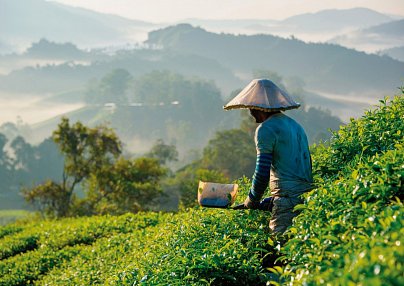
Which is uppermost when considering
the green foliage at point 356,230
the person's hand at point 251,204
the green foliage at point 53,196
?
the green foliage at point 356,230

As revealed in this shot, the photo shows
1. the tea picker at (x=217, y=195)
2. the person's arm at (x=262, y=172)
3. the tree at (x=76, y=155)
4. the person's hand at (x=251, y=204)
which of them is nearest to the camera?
the person's arm at (x=262, y=172)

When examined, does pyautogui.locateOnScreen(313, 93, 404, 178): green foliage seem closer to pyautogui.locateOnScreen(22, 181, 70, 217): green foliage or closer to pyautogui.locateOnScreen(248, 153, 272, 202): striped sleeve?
pyautogui.locateOnScreen(248, 153, 272, 202): striped sleeve

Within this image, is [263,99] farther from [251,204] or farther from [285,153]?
[251,204]

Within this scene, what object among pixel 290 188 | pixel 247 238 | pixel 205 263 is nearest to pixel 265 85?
pixel 290 188

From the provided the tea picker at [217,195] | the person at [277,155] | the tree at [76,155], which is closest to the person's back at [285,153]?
the person at [277,155]

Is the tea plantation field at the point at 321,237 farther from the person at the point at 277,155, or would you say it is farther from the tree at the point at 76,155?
the tree at the point at 76,155

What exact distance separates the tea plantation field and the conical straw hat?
37.5 inches

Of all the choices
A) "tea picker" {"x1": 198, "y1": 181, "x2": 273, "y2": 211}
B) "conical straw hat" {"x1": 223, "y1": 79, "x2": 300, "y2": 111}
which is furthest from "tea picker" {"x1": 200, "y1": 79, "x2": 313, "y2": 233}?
"tea picker" {"x1": 198, "y1": 181, "x2": 273, "y2": 211}

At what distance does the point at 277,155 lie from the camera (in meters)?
5.62

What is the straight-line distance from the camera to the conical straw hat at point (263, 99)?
5.62 metres

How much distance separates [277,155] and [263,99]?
0.64 metres

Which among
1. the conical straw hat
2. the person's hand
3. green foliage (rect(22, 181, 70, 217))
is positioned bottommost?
green foliage (rect(22, 181, 70, 217))

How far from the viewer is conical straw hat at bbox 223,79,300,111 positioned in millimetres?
5621

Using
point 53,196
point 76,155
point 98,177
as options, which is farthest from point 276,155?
point 53,196
